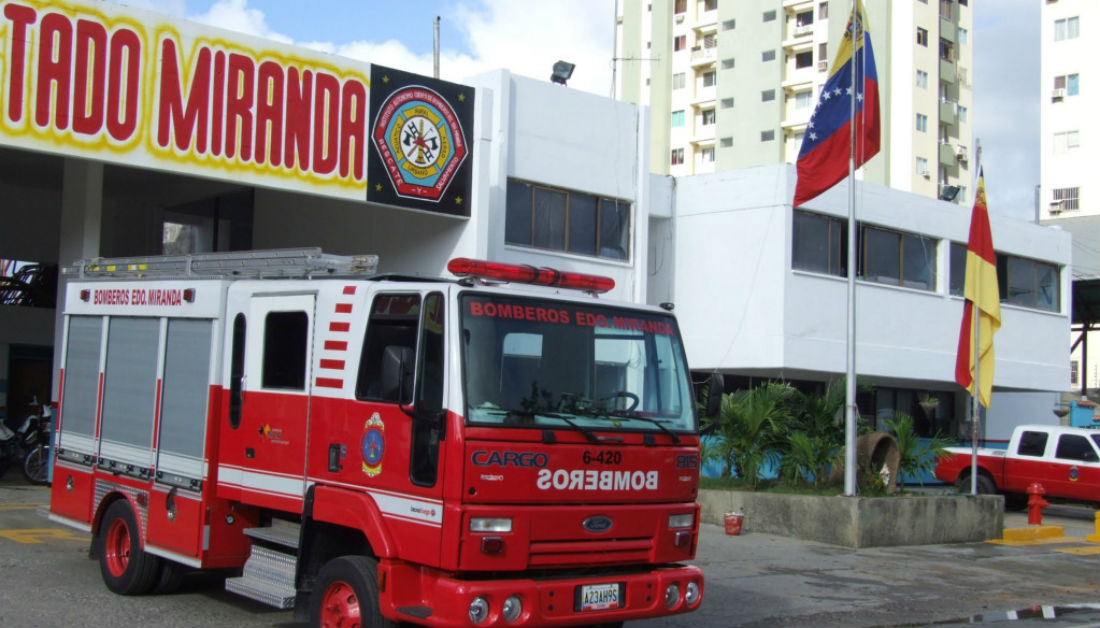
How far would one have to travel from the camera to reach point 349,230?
2078cm

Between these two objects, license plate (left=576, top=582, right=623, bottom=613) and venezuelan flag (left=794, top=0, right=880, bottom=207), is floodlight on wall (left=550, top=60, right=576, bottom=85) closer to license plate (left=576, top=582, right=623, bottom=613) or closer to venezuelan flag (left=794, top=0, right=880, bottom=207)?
venezuelan flag (left=794, top=0, right=880, bottom=207)

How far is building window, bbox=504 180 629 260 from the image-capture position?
19969mm

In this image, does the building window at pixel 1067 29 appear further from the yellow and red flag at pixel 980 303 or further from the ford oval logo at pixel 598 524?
the ford oval logo at pixel 598 524

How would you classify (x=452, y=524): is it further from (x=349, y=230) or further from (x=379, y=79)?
(x=349, y=230)

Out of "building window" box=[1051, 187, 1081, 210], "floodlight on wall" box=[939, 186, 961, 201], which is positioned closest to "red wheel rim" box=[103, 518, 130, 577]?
"floodlight on wall" box=[939, 186, 961, 201]

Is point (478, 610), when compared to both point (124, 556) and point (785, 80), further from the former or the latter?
point (785, 80)

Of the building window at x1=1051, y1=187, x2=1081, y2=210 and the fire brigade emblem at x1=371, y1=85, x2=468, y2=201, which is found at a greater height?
the building window at x1=1051, y1=187, x2=1081, y2=210

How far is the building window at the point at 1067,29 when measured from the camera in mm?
63094

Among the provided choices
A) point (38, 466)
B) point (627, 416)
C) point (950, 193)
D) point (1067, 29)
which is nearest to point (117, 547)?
point (627, 416)

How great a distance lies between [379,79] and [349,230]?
388 cm

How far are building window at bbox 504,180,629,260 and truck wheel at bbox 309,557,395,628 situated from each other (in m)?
12.7

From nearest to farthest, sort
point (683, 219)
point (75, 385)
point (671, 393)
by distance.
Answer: point (671, 393)
point (75, 385)
point (683, 219)

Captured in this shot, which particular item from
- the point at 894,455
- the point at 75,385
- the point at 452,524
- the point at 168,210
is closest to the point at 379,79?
the point at 168,210

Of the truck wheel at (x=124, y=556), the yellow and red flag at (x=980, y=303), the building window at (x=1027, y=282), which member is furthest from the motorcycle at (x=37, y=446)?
the building window at (x=1027, y=282)
